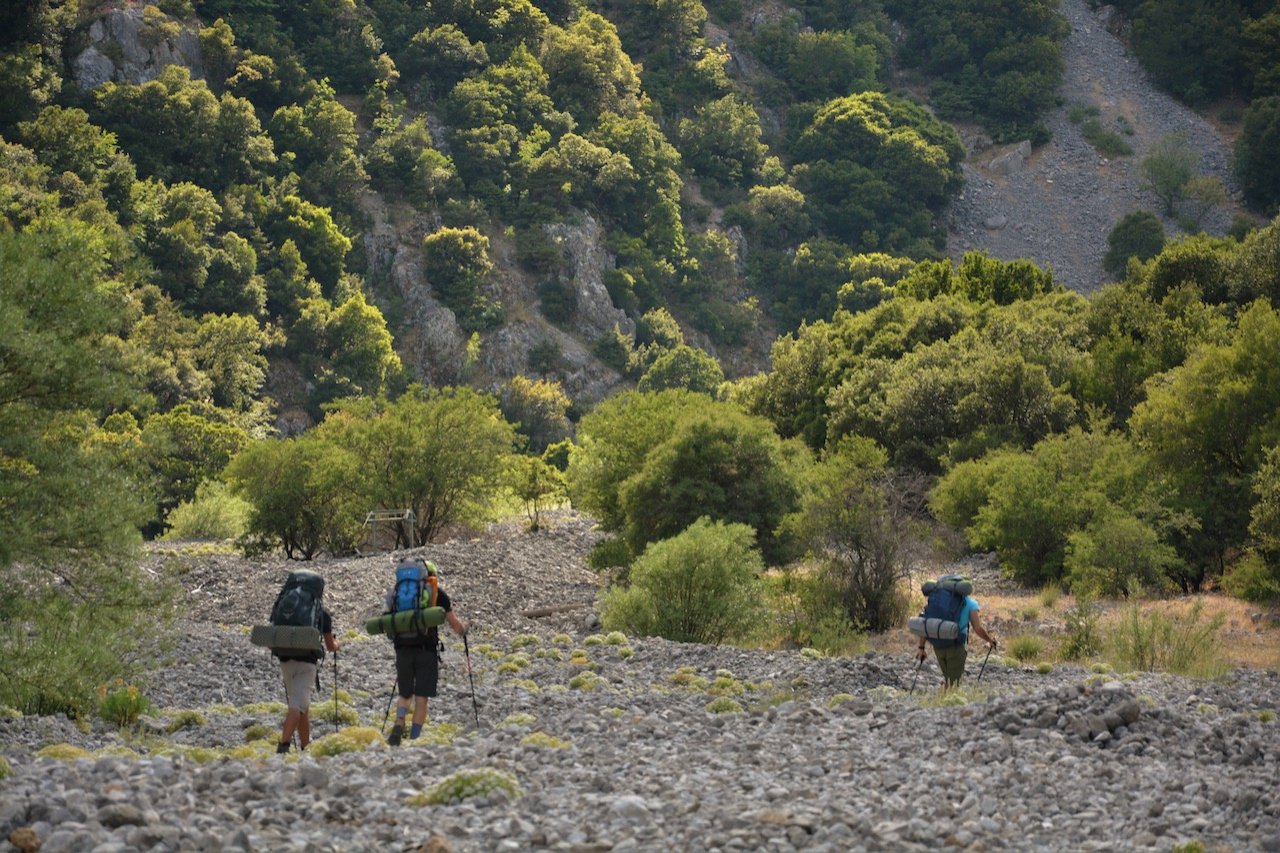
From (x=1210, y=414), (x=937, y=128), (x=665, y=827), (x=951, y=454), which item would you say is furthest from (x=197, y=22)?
(x=665, y=827)

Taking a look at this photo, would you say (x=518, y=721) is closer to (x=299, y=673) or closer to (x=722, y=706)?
(x=722, y=706)

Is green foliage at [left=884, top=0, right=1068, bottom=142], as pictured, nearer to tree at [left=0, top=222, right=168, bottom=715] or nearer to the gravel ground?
the gravel ground

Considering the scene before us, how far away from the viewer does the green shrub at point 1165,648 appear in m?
19.0

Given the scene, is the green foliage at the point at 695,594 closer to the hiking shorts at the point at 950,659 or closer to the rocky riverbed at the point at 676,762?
the rocky riverbed at the point at 676,762

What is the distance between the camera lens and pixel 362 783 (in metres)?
10.2

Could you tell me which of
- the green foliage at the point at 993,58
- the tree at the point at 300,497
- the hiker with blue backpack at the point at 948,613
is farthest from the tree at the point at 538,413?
the hiker with blue backpack at the point at 948,613

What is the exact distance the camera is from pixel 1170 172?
105000 mm

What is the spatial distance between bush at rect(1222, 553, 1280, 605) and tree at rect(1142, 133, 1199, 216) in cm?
8150

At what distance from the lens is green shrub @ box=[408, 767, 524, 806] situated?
9.99m

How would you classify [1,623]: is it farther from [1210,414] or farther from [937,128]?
[937,128]

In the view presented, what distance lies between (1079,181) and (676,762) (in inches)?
4080

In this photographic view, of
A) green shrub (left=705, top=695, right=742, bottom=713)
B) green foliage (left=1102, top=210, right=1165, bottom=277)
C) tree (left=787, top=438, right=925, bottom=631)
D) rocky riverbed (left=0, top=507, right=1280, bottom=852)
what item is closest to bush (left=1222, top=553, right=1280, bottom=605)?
tree (left=787, top=438, right=925, bottom=631)

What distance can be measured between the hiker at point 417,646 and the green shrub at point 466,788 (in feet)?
8.48

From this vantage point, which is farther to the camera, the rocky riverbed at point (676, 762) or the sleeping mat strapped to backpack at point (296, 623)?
the sleeping mat strapped to backpack at point (296, 623)
